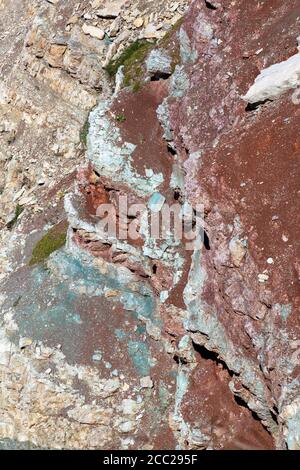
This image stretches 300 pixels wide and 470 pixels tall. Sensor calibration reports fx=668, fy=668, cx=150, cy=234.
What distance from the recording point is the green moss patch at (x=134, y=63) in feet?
86.6

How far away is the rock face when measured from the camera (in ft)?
52.4

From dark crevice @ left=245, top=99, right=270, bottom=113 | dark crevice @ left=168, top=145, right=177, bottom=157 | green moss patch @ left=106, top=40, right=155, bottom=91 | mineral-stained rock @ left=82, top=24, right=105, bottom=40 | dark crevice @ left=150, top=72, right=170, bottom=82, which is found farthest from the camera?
mineral-stained rock @ left=82, top=24, right=105, bottom=40

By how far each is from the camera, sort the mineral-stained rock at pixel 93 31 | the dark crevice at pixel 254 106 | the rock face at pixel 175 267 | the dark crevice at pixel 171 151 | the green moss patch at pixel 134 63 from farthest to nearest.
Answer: the mineral-stained rock at pixel 93 31, the green moss patch at pixel 134 63, the dark crevice at pixel 171 151, the dark crevice at pixel 254 106, the rock face at pixel 175 267

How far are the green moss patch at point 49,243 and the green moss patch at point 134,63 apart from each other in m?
6.24

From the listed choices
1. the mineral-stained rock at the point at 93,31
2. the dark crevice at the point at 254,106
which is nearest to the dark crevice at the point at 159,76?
the dark crevice at the point at 254,106

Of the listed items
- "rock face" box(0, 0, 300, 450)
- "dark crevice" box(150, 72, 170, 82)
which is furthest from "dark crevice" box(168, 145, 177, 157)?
"dark crevice" box(150, 72, 170, 82)

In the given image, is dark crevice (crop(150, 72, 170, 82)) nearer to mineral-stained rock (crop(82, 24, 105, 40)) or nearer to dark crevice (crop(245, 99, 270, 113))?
dark crevice (crop(245, 99, 270, 113))

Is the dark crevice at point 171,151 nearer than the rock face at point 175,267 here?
No

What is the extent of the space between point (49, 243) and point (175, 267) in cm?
645

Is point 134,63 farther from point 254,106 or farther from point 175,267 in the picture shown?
point 175,267

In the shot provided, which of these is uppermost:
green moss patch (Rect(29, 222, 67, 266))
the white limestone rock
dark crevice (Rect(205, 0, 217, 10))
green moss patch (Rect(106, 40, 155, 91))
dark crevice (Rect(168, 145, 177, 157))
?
dark crevice (Rect(205, 0, 217, 10))

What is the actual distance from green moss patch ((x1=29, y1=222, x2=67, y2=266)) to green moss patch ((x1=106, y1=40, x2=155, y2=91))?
6.24 m

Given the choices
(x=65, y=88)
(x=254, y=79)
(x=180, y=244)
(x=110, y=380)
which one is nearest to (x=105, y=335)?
(x=110, y=380)

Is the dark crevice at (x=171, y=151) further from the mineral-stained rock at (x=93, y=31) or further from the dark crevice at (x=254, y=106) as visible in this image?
the mineral-stained rock at (x=93, y=31)
